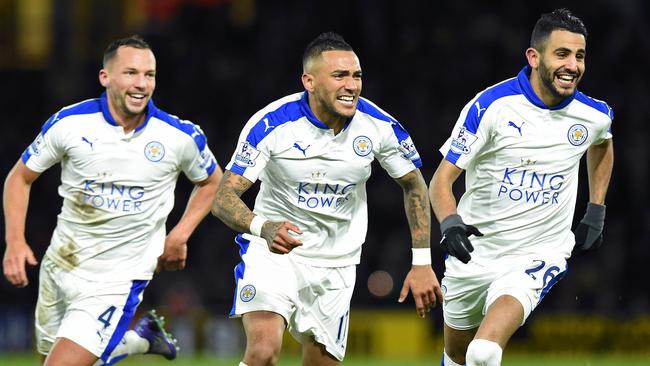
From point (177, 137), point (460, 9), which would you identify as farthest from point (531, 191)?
point (460, 9)

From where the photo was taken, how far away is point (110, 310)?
791 centimetres

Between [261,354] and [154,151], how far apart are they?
5.25 feet

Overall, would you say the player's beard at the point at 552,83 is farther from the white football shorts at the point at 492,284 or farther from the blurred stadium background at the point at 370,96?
the blurred stadium background at the point at 370,96

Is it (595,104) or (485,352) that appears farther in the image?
(595,104)

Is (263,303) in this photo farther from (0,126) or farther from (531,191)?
(0,126)

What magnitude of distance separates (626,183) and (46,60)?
827cm

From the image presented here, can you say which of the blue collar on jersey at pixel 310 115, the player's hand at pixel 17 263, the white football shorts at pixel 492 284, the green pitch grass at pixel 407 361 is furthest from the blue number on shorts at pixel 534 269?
the green pitch grass at pixel 407 361

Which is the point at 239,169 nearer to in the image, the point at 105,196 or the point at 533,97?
the point at 105,196

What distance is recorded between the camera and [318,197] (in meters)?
A: 7.62

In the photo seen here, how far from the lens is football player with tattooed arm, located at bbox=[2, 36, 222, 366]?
792 cm

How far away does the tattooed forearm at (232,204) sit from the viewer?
7154 mm

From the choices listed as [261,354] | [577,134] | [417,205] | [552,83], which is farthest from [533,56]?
[261,354]

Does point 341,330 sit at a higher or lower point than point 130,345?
higher

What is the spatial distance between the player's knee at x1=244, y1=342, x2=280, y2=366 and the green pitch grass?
22.0 feet
